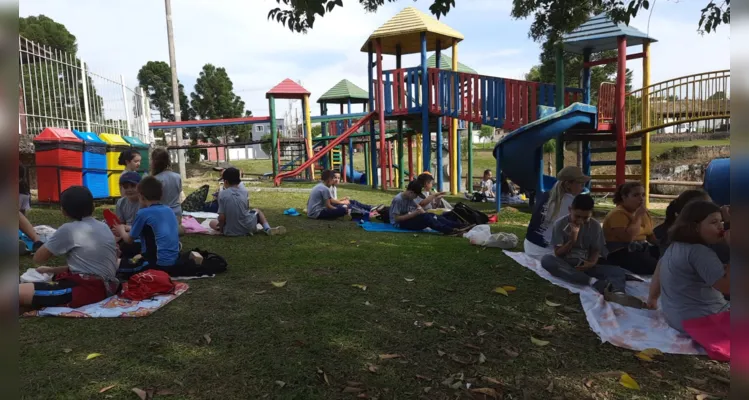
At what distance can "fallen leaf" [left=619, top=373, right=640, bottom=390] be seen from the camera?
2.98 m

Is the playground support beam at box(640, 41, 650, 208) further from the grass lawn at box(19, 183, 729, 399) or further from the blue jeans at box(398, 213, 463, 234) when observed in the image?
the grass lawn at box(19, 183, 729, 399)

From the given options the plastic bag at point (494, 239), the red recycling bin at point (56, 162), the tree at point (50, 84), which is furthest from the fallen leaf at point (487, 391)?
the tree at point (50, 84)

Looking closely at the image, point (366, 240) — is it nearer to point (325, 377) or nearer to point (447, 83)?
point (325, 377)

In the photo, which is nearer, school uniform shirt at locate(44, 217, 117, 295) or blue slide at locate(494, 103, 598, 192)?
school uniform shirt at locate(44, 217, 117, 295)

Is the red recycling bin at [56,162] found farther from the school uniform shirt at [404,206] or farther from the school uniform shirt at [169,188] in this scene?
the school uniform shirt at [404,206]

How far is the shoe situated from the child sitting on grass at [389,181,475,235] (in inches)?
157

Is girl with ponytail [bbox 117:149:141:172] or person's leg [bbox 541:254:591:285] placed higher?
girl with ponytail [bbox 117:149:141:172]

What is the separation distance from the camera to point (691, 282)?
3723 mm

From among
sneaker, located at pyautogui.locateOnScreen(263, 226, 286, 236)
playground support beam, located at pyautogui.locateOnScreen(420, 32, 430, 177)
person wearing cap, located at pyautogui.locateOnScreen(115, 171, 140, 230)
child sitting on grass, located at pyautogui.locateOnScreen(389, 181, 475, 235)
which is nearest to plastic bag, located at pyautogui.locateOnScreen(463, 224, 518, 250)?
child sitting on grass, located at pyautogui.locateOnScreen(389, 181, 475, 235)

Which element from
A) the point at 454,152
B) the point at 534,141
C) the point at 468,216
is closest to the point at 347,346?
the point at 468,216

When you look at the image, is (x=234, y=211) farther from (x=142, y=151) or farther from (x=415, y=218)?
(x=142, y=151)

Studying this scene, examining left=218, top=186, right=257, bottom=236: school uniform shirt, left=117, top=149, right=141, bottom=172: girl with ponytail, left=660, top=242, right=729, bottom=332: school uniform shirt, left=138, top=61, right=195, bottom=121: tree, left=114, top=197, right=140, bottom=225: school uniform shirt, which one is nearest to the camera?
left=660, top=242, right=729, bottom=332: school uniform shirt

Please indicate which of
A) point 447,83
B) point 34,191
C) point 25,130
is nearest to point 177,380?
point 25,130

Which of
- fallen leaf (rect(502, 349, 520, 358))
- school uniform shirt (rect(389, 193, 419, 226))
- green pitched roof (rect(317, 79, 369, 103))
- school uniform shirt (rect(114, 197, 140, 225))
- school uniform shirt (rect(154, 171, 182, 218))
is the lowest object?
fallen leaf (rect(502, 349, 520, 358))
